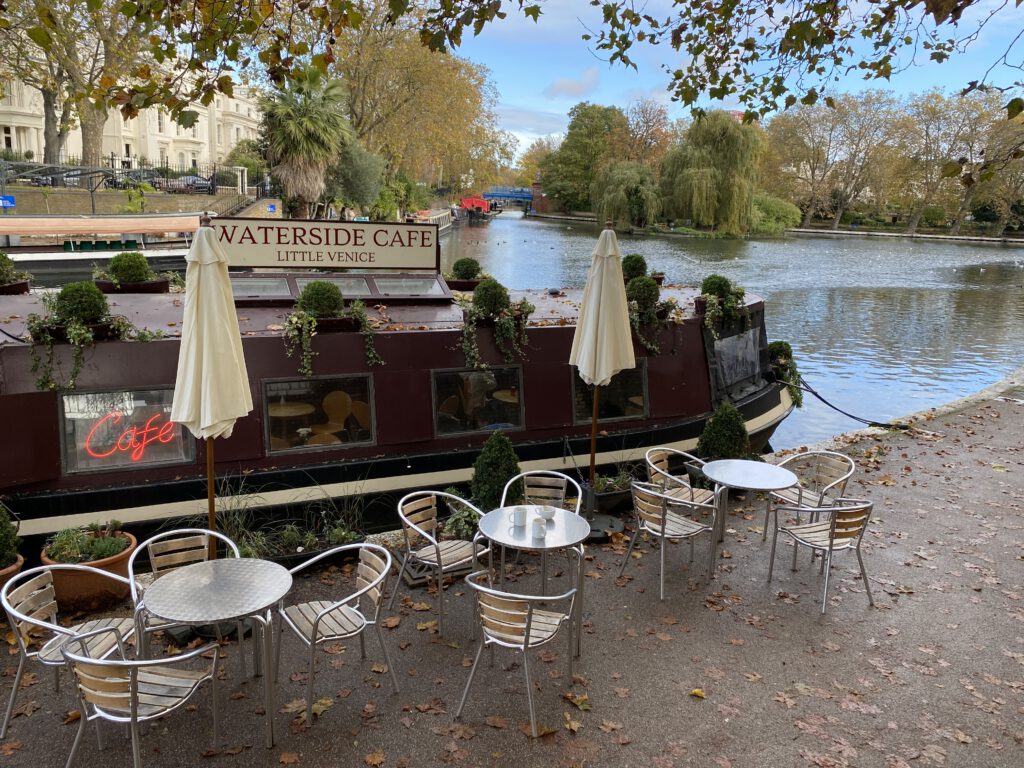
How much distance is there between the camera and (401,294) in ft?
31.2

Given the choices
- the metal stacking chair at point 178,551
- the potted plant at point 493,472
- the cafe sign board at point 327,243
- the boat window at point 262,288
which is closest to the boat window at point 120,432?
the metal stacking chair at point 178,551

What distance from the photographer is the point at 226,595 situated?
493 centimetres

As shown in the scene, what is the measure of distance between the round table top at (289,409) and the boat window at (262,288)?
1738 millimetres

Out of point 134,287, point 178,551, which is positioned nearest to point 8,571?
point 178,551

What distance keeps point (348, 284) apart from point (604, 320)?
371cm

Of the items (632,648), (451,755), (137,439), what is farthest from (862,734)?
(137,439)

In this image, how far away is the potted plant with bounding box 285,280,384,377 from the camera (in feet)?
25.1

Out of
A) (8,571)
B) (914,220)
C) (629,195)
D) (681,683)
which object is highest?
(914,220)

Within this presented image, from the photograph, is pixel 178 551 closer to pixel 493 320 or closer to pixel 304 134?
pixel 493 320

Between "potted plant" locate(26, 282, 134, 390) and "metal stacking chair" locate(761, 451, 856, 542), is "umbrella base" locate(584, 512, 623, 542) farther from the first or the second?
"potted plant" locate(26, 282, 134, 390)

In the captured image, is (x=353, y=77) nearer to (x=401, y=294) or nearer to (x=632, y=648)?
(x=401, y=294)

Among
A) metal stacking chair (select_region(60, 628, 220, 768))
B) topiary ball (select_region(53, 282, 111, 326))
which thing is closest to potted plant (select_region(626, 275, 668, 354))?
topiary ball (select_region(53, 282, 111, 326))

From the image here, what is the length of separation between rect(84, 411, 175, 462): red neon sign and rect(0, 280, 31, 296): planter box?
282 cm

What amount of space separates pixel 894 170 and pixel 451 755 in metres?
82.5
